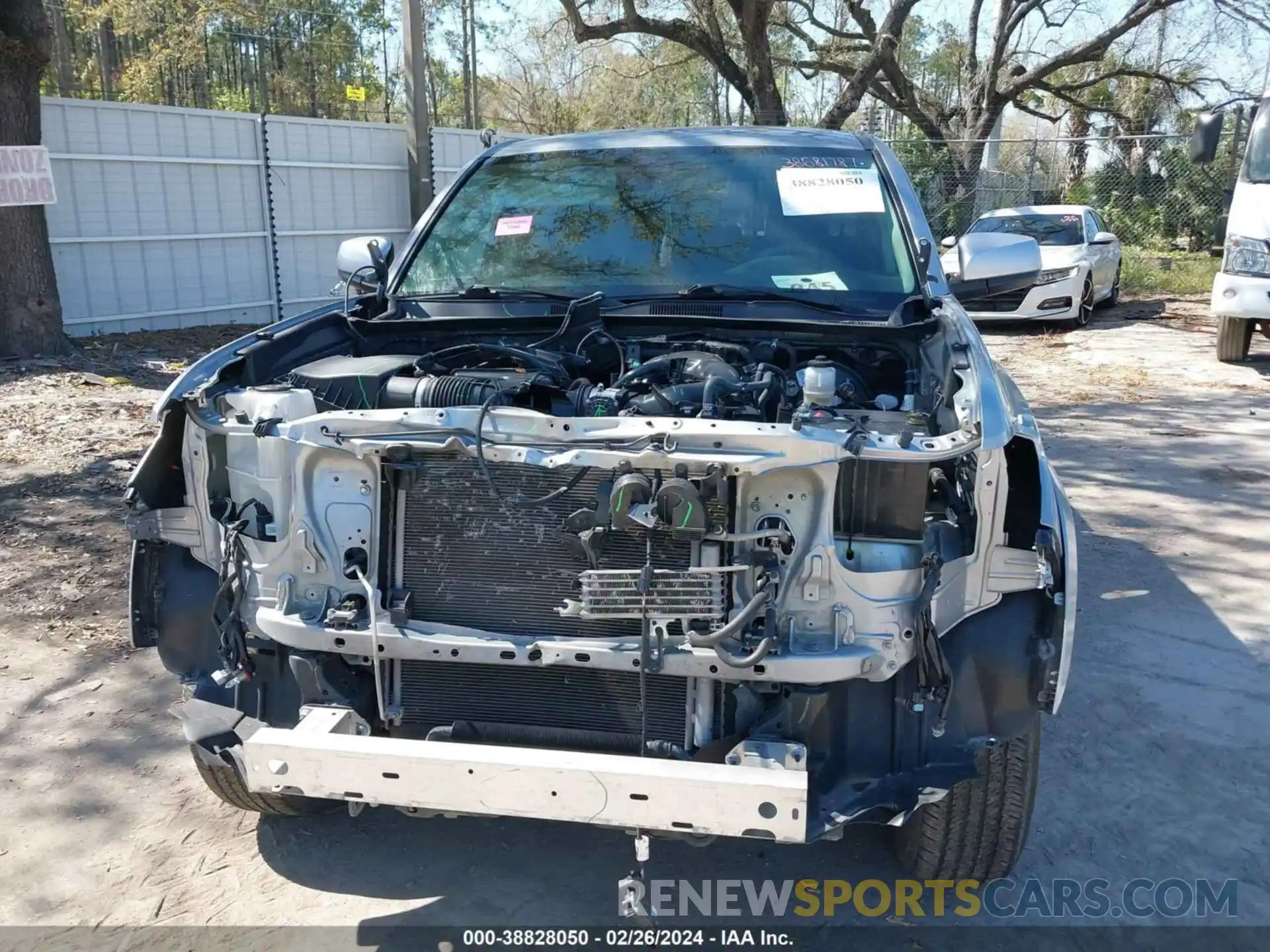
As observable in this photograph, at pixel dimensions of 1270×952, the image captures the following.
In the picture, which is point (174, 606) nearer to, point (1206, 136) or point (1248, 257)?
point (1248, 257)

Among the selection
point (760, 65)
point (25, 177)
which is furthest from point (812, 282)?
point (760, 65)

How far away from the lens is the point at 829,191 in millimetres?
4012

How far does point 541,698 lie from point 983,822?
45.8 inches

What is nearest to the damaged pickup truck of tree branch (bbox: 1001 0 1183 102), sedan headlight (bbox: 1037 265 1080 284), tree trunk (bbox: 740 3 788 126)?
sedan headlight (bbox: 1037 265 1080 284)

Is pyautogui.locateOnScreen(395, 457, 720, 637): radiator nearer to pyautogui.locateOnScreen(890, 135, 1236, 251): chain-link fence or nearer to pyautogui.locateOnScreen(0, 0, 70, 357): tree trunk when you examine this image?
pyautogui.locateOnScreen(0, 0, 70, 357): tree trunk

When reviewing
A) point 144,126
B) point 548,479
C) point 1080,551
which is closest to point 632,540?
point 548,479

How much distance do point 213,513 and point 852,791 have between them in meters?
1.73

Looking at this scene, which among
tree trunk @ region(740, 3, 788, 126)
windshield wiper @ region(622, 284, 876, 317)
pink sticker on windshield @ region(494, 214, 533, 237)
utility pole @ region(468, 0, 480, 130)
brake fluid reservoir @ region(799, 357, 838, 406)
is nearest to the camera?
brake fluid reservoir @ region(799, 357, 838, 406)

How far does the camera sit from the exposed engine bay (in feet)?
7.92

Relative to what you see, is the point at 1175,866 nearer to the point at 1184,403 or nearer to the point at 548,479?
the point at 548,479

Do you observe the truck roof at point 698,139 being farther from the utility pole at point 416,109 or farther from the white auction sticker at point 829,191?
the utility pole at point 416,109

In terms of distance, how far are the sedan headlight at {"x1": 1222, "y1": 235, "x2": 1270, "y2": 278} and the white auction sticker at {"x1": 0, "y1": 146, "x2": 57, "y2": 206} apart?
10195 millimetres

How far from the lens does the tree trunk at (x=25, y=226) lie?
8.80 m

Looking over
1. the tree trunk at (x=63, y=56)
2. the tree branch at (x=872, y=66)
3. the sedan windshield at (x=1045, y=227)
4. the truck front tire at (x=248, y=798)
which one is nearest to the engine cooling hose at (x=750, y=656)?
the truck front tire at (x=248, y=798)
